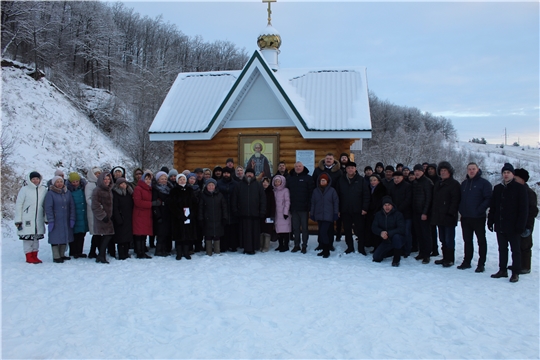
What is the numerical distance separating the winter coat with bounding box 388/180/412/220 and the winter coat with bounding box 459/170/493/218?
1.06 metres

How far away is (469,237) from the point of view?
23.6 feet

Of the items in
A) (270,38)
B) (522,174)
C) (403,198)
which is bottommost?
(403,198)

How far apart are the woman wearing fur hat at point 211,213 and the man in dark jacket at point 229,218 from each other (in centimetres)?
26

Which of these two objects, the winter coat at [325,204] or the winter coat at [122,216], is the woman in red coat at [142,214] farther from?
the winter coat at [325,204]

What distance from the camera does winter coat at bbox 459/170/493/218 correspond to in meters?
6.90

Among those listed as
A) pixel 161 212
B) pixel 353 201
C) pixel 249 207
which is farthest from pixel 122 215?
pixel 353 201

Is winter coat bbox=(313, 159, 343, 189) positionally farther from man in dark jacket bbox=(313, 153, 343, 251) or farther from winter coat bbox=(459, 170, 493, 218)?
winter coat bbox=(459, 170, 493, 218)

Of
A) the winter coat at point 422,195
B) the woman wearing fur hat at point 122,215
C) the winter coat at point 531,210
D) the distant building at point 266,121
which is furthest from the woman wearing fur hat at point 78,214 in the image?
the winter coat at point 531,210

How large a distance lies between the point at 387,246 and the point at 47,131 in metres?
21.8

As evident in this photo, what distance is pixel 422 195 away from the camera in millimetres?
7789

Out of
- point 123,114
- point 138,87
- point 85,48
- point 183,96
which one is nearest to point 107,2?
point 85,48

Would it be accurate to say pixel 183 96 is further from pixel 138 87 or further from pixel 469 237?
pixel 138 87

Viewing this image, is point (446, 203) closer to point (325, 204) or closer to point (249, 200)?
point (325, 204)

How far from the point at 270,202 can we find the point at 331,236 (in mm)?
1485
